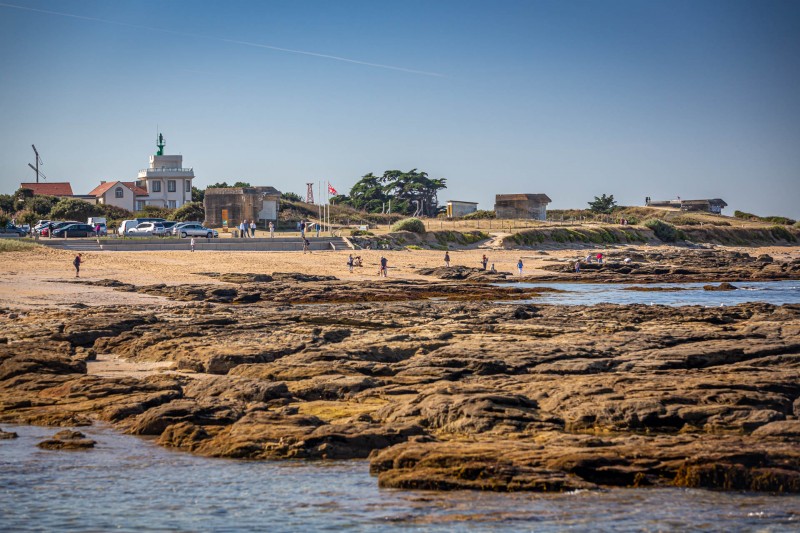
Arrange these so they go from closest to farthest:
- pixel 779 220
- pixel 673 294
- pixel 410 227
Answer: pixel 673 294, pixel 410 227, pixel 779 220

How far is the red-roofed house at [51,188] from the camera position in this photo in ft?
306

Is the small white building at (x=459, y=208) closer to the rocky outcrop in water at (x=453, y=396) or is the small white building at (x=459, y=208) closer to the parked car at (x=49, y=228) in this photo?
the parked car at (x=49, y=228)

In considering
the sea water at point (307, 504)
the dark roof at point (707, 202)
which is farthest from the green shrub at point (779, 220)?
the sea water at point (307, 504)

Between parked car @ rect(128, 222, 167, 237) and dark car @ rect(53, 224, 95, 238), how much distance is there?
9.79 ft

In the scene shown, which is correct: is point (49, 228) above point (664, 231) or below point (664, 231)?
below

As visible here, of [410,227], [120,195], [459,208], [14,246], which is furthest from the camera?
[459,208]

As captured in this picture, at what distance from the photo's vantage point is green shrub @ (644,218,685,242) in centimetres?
8295

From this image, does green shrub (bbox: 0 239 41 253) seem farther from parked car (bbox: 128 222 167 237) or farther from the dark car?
parked car (bbox: 128 222 167 237)

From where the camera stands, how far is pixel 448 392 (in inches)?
575

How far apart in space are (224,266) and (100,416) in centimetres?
3227

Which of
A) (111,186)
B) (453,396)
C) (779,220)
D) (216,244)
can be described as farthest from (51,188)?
(453,396)

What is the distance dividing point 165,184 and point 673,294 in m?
64.4

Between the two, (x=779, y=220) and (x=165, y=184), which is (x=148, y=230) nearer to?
→ (x=165, y=184)

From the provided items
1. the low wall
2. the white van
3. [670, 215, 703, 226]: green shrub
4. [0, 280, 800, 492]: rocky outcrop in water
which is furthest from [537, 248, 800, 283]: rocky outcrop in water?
[670, 215, 703, 226]: green shrub
